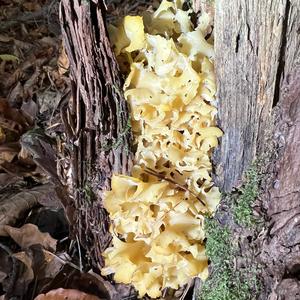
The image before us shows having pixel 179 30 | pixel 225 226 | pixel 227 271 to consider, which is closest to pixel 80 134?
pixel 179 30

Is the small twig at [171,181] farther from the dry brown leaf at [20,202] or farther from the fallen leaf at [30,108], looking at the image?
the fallen leaf at [30,108]

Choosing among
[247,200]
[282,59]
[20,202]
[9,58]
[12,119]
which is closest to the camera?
[282,59]

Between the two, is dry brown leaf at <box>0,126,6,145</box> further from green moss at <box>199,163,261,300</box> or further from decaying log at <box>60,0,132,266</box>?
green moss at <box>199,163,261,300</box>

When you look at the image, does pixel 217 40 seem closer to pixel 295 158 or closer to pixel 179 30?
pixel 179 30

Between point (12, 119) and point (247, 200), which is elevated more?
point (247, 200)

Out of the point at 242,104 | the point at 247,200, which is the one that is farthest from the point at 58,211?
the point at 242,104

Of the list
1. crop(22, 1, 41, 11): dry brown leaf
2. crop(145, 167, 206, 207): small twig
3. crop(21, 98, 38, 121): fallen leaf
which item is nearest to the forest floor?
crop(21, 98, 38, 121): fallen leaf

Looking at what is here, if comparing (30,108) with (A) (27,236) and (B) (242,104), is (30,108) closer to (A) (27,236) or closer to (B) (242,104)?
(A) (27,236)
